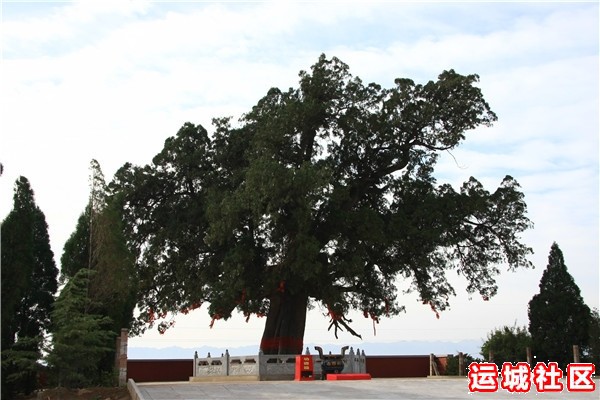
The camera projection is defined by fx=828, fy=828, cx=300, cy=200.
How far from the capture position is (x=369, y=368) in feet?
111

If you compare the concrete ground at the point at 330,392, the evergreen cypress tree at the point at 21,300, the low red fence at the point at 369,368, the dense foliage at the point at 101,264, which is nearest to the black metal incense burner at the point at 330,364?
the concrete ground at the point at 330,392

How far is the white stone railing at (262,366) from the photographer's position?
2609 cm

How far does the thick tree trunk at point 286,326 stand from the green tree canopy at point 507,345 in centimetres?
846

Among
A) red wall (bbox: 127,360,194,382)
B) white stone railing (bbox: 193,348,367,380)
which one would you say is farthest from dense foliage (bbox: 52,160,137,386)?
red wall (bbox: 127,360,194,382)

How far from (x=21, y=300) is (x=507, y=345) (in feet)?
68.3

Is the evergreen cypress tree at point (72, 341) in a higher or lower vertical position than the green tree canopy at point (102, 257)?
lower

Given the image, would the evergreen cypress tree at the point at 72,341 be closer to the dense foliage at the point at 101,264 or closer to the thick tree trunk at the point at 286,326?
the dense foliage at the point at 101,264

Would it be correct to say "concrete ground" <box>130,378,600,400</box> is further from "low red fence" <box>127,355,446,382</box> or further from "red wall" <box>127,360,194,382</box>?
"low red fence" <box>127,355,446,382</box>

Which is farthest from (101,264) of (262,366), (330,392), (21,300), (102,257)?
(330,392)

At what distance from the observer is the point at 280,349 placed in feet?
101

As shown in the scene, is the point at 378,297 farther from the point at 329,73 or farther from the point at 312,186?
the point at 329,73

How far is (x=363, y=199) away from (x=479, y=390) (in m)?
13.7

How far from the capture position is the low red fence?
3177cm

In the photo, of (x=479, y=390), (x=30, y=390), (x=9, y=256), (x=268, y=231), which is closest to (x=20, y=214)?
(x=9, y=256)
